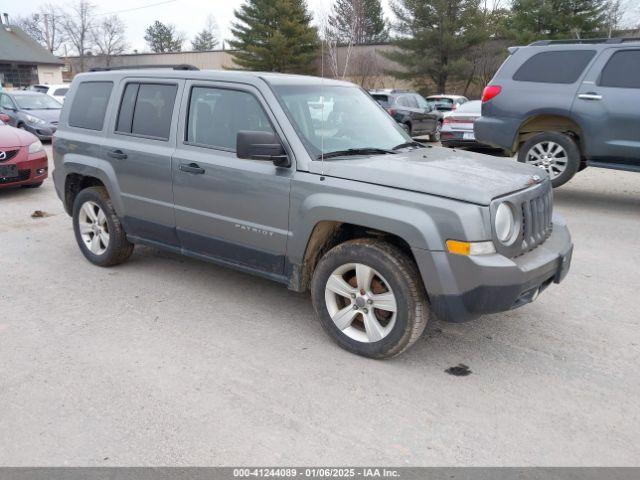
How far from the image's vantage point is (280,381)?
11.3 ft

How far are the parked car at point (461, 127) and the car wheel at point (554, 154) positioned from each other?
4.38 metres

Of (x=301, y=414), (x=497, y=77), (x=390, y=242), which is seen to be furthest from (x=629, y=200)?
(x=301, y=414)

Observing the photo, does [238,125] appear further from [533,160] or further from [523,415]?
[533,160]

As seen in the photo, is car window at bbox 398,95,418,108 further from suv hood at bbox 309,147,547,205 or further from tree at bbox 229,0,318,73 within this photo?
tree at bbox 229,0,318,73

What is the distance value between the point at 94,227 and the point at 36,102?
14.2m

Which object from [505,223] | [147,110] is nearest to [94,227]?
[147,110]

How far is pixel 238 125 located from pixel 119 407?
7.23 ft

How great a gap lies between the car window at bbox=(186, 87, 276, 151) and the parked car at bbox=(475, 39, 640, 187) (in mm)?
4924

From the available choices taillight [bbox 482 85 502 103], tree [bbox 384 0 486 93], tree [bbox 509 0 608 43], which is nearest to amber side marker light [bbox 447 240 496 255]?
taillight [bbox 482 85 502 103]

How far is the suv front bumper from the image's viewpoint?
3248 millimetres

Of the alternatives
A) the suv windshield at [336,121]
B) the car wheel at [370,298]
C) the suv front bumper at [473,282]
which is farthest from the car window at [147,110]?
the suv front bumper at [473,282]

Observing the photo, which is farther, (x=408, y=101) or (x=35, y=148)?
(x=408, y=101)

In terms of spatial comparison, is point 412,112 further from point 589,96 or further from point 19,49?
point 19,49

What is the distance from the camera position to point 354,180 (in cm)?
365
